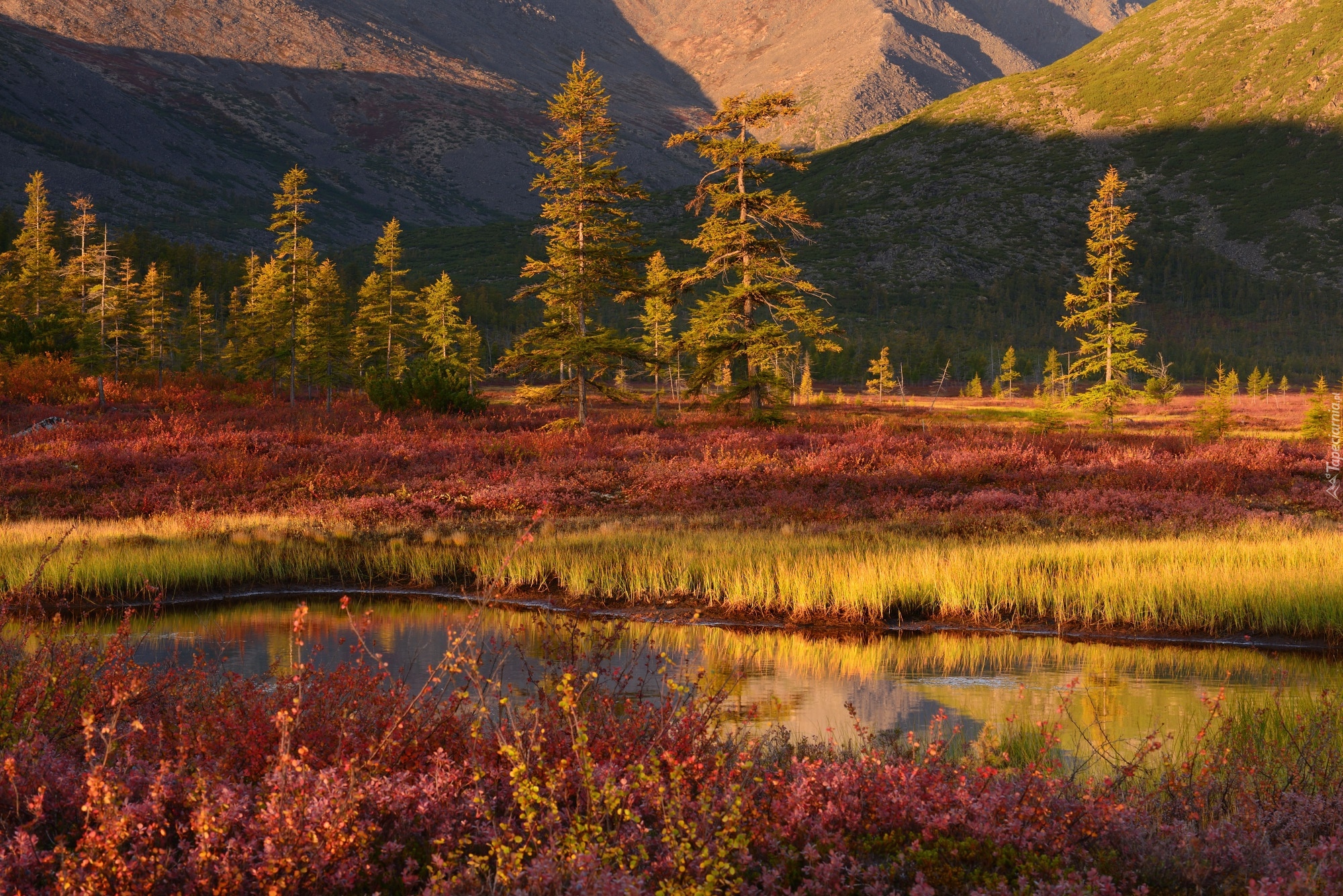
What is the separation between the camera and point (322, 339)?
50.9m

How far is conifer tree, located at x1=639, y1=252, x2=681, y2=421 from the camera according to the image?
34.6 m

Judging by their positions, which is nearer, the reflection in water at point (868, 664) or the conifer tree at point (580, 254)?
the reflection in water at point (868, 664)

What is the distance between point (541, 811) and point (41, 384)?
4217 cm

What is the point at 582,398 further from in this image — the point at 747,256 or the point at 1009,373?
the point at 1009,373

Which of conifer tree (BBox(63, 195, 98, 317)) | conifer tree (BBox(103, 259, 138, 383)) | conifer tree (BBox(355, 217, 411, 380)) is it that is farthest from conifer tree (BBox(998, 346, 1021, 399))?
conifer tree (BBox(63, 195, 98, 317))

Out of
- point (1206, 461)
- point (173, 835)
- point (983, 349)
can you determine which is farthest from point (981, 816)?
point (983, 349)

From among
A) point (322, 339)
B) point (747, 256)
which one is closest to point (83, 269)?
point (322, 339)

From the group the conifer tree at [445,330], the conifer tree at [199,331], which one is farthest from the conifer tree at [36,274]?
the conifer tree at [445,330]

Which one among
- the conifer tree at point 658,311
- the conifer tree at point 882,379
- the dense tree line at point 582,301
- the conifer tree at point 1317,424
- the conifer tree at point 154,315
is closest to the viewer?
the dense tree line at point 582,301

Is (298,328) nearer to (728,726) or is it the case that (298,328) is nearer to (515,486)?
(515,486)

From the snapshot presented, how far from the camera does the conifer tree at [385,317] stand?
2172 inches

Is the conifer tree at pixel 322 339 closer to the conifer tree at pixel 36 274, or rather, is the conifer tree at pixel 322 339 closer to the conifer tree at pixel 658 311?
the conifer tree at pixel 658 311

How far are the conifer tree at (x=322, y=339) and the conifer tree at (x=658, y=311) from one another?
16.5m

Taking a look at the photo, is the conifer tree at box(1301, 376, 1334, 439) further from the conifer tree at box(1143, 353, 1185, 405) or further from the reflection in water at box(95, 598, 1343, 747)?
the reflection in water at box(95, 598, 1343, 747)
